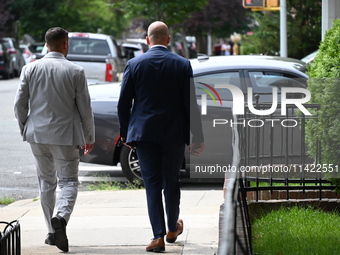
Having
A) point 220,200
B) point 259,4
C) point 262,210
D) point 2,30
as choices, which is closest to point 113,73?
point 259,4

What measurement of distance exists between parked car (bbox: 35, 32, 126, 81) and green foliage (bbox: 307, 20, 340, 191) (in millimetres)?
15301

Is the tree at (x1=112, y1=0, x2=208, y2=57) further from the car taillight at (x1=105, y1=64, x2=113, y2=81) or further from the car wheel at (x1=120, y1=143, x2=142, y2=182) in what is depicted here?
the car wheel at (x1=120, y1=143, x2=142, y2=182)

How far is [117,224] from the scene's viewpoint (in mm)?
7656

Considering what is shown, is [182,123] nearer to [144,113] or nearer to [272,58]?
[144,113]

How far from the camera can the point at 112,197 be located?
9.41 meters

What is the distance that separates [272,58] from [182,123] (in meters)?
4.67

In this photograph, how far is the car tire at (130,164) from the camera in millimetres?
10188

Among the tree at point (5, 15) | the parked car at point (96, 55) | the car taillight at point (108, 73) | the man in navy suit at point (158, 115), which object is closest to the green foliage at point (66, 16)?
the tree at point (5, 15)

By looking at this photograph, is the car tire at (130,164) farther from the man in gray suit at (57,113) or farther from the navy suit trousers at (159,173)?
the navy suit trousers at (159,173)

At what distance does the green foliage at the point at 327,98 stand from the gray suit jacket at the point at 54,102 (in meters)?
1.88

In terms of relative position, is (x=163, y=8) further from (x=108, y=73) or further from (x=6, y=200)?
(x=6, y=200)

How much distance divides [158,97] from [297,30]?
1688 centimetres

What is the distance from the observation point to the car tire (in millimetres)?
10188

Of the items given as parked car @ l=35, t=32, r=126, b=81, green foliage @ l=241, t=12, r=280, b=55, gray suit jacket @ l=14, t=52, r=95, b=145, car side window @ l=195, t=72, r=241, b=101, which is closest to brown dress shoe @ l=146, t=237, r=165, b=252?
gray suit jacket @ l=14, t=52, r=95, b=145
